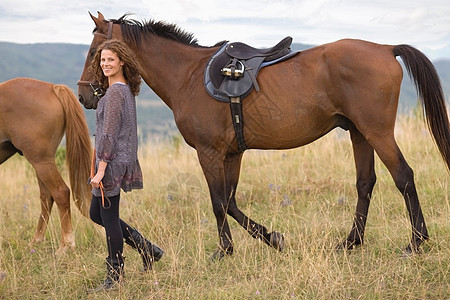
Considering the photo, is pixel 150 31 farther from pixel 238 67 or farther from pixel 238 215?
pixel 238 215

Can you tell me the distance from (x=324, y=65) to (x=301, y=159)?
→ 403 centimetres

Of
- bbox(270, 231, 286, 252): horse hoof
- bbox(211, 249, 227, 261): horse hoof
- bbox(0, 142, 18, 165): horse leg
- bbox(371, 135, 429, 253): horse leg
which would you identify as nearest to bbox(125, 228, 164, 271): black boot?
bbox(211, 249, 227, 261): horse hoof

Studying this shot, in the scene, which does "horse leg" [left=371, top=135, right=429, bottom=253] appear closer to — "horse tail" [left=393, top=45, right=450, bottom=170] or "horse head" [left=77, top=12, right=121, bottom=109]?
"horse tail" [left=393, top=45, right=450, bottom=170]

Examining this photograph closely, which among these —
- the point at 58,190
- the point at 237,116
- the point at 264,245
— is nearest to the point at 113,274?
the point at 264,245

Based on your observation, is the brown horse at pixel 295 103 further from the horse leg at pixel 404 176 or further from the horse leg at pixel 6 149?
the horse leg at pixel 6 149

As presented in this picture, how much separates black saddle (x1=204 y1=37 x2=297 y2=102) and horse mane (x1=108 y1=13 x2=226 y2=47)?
453mm

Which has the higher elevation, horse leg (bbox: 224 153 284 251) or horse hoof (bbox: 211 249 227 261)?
horse leg (bbox: 224 153 284 251)

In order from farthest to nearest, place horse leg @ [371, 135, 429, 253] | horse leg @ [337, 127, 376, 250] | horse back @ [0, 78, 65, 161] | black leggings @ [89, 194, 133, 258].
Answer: horse back @ [0, 78, 65, 161] → horse leg @ [337, 127, 376, 250] → horse leg @ [371, 135, 429, 253] → black leggings @ [89, 194, 133, 258]

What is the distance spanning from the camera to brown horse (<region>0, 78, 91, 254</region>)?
17.6 feet

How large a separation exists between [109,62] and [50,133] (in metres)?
2.15

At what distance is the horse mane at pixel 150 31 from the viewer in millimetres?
4539

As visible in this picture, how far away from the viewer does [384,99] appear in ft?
12.9

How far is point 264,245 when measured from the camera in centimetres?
449

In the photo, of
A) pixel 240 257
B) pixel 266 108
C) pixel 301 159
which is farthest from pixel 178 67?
pixel 301 159
